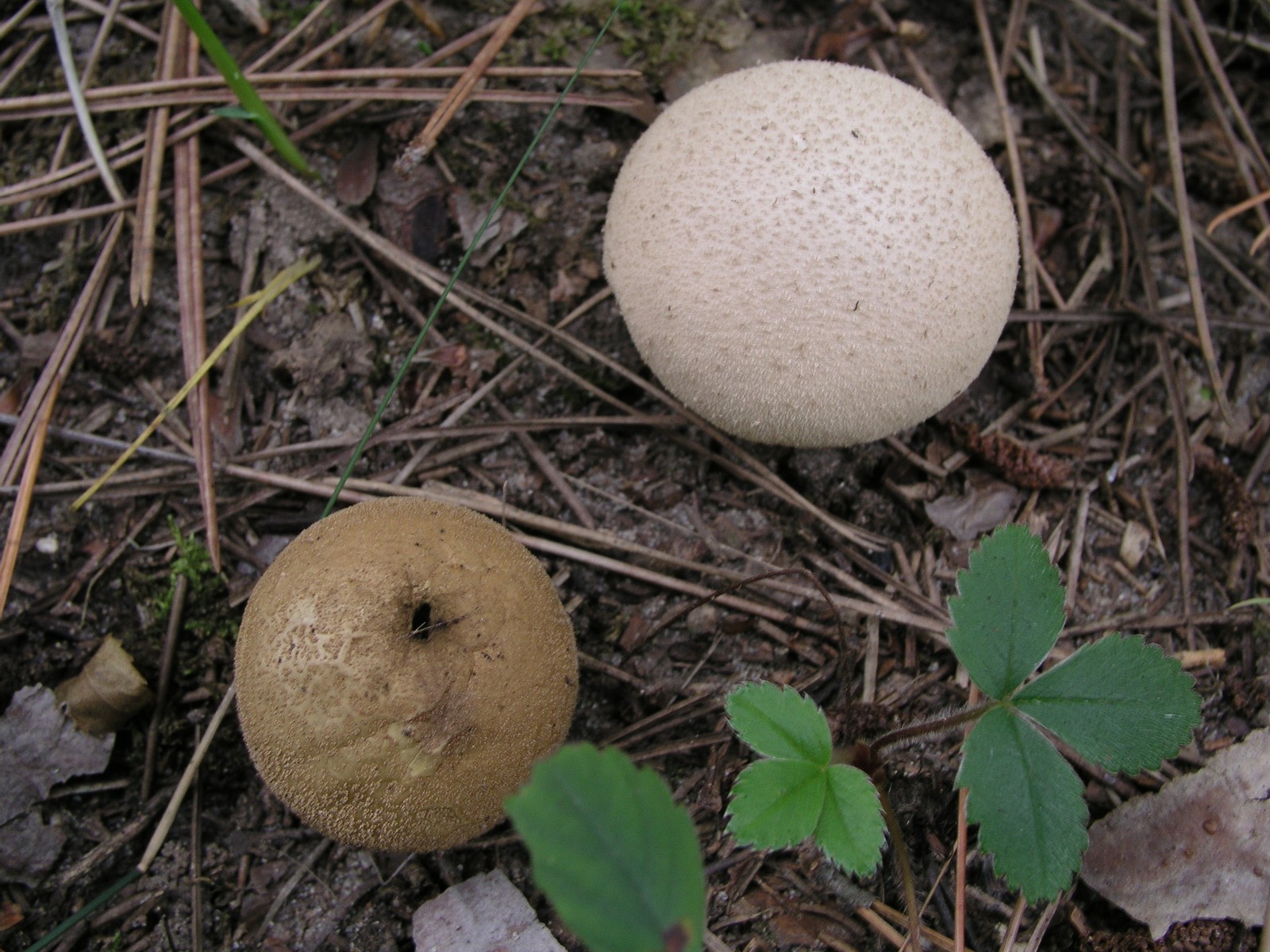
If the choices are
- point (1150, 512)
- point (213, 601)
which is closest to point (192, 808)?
point (213, 601)

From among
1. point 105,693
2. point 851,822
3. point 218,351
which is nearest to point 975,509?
point 851,822

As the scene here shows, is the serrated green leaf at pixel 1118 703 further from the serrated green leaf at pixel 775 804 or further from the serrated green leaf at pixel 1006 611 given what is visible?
the serrated green leaf at pixel 775 804

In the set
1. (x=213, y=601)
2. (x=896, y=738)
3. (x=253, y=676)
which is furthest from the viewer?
(x=213, y=601)

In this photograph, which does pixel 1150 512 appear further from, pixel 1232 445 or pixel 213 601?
pixel 213 601

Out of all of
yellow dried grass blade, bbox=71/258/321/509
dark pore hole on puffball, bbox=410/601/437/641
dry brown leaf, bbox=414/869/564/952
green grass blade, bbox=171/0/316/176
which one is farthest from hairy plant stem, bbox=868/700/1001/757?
green grass blade, bbox=171/0/316/176

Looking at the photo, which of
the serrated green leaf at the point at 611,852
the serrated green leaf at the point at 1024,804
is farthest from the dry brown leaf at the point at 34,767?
the serrated green leaf at the point at 1024,804
